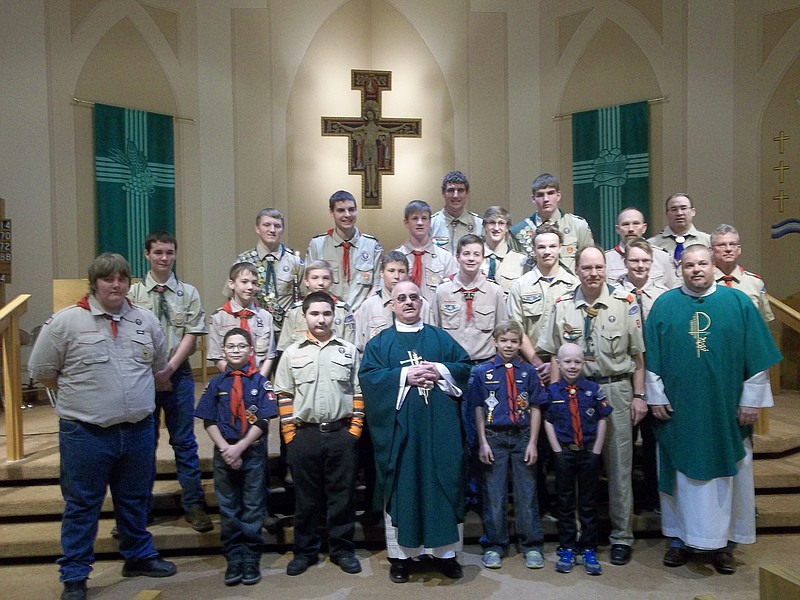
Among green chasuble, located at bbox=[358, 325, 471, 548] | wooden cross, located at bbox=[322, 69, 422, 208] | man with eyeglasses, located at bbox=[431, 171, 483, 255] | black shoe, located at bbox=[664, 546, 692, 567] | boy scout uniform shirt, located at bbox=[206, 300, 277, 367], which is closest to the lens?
green chasuble, located at bbox=[358, 325, 471, 548]

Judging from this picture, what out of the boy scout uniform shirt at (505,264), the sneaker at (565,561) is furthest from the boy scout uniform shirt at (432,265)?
the sneaker at (565,561)


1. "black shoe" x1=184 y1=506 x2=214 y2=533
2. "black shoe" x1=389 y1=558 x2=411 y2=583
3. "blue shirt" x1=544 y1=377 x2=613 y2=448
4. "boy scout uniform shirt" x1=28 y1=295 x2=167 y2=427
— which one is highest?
"boy scout uniform shirt" x1=28 y1=295 x2=167 y2=427

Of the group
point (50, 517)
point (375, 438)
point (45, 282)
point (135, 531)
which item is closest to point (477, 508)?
point (375, 438)

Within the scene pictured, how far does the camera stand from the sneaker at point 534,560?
4.49 m

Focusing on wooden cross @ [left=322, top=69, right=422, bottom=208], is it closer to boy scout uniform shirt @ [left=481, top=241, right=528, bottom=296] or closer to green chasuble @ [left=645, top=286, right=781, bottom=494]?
boy scout uniform shirt @ [left=481, top=241, right=528, bottom=296]

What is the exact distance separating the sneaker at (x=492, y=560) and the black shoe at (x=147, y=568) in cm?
188

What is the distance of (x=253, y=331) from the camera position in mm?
5000

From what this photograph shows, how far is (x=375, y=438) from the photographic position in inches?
175

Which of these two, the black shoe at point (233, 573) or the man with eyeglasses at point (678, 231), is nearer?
the black shoe at point (233, 573)

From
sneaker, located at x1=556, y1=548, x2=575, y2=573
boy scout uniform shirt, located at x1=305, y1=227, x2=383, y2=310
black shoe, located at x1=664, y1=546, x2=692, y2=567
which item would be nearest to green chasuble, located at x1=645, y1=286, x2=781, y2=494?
black shoe, located at x1=664, y1=546, x2=692, y2=567

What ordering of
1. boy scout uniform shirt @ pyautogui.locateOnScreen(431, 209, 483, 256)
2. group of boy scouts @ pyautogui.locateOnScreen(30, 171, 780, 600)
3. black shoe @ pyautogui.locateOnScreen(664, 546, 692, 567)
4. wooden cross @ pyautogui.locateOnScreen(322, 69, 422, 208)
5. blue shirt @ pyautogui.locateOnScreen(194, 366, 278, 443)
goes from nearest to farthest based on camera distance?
group of boy scouts @ pyautogui.locateOnScreen(30, 171, 780, 600) → blue shirt @ pyautogui.locateOnScreen(194, 366, 278, 443) → black shoe @ pyautogui.locateOnScreen(664, 546, 692, 567) → boy scout uniform shirt @ pyautogui.locateOnScreen(431, 209, 483, 256) → wooden cross @ pyautogui.locateOnScreen(322, 69, 422, 208)

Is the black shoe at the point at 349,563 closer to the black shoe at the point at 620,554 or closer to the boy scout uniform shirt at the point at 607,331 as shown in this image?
the black shoe at the point at 620,554

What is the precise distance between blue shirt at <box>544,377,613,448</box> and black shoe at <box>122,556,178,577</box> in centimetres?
248

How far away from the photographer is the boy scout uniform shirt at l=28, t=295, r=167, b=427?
406 cm
